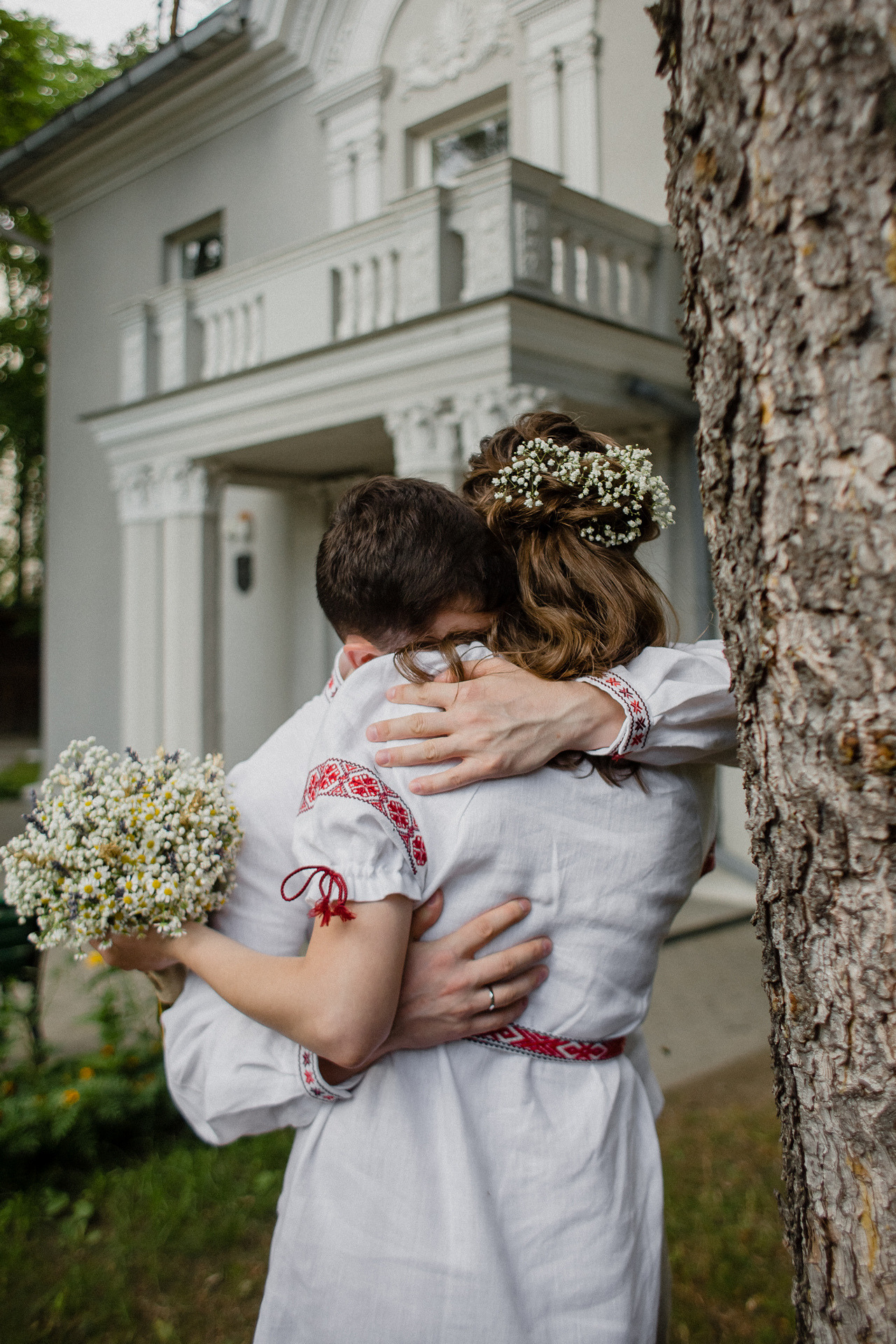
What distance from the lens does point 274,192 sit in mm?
9734

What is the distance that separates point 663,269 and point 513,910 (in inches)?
277

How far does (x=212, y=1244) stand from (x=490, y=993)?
2.41 metres

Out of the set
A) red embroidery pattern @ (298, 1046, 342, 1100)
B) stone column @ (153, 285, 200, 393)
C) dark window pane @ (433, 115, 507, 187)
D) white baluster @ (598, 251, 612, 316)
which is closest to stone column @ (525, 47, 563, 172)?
dark window pane @ (433, 115, 507, 187)

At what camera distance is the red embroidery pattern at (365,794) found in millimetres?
1223

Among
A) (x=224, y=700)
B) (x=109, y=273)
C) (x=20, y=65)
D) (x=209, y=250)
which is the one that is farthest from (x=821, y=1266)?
(x=20, y=65)

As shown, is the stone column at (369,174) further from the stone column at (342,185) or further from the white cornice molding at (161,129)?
the white cornice molding at (161,129)

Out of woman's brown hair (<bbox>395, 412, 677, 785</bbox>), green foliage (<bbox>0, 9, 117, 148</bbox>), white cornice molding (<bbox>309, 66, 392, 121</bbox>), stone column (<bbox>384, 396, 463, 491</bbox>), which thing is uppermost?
green foliage (<bbox>0, 9, 117, 148</bbox>)

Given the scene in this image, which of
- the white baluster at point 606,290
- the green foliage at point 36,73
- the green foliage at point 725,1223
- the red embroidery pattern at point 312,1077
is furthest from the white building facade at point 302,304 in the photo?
the red embroidery pattern at point 312,1077

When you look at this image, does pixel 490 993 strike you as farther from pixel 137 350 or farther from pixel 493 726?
pixel 137 350

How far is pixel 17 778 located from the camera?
16141mm

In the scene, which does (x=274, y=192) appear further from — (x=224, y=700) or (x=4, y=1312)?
(x=4, y=1312)

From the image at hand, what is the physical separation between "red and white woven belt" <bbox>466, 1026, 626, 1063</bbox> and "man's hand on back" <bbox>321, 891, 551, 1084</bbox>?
4 cm

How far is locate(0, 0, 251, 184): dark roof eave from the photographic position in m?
9.15

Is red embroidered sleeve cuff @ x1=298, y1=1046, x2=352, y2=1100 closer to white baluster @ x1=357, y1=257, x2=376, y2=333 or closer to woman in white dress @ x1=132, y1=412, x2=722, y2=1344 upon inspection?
woman in white dress @ x1=132, y1=412, x2=722, y2=1344
